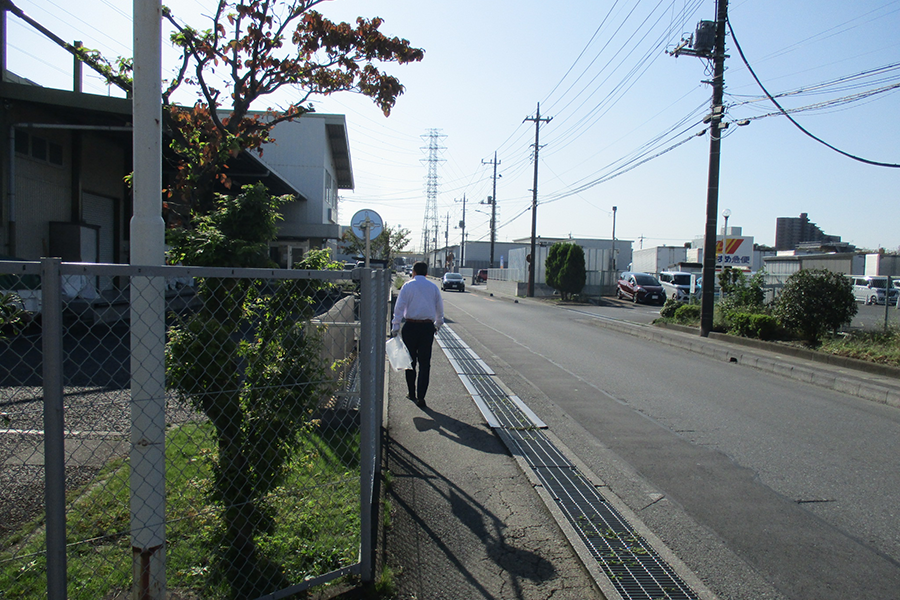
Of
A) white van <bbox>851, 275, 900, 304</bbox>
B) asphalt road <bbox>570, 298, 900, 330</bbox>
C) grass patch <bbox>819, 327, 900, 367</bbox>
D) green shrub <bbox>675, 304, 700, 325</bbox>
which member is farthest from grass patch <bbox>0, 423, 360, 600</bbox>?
white van <bbox>851, 275, 900, 304</bbox>

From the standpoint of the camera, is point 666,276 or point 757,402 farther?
point 666,276

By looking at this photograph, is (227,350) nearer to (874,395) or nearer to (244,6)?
(244,6)

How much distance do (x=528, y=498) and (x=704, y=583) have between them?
149 cm

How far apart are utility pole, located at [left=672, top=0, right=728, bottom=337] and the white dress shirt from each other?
36.2ft

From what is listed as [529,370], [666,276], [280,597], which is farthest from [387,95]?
[666,276]

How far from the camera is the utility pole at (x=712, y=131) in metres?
15.8

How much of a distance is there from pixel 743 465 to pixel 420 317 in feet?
12.5

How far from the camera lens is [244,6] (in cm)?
500

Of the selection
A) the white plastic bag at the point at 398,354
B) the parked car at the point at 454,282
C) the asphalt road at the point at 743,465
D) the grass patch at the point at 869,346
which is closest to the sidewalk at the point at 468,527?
the white plastic bag at the point at 398,354

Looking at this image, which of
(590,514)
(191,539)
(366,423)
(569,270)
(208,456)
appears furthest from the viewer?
(569,270)

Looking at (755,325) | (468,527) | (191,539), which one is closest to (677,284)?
(755,325)

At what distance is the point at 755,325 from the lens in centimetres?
1414

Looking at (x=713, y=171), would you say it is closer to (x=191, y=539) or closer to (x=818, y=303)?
(x=818, y=303)

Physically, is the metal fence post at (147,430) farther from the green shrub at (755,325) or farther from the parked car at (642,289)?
the parked car at (642,289)
